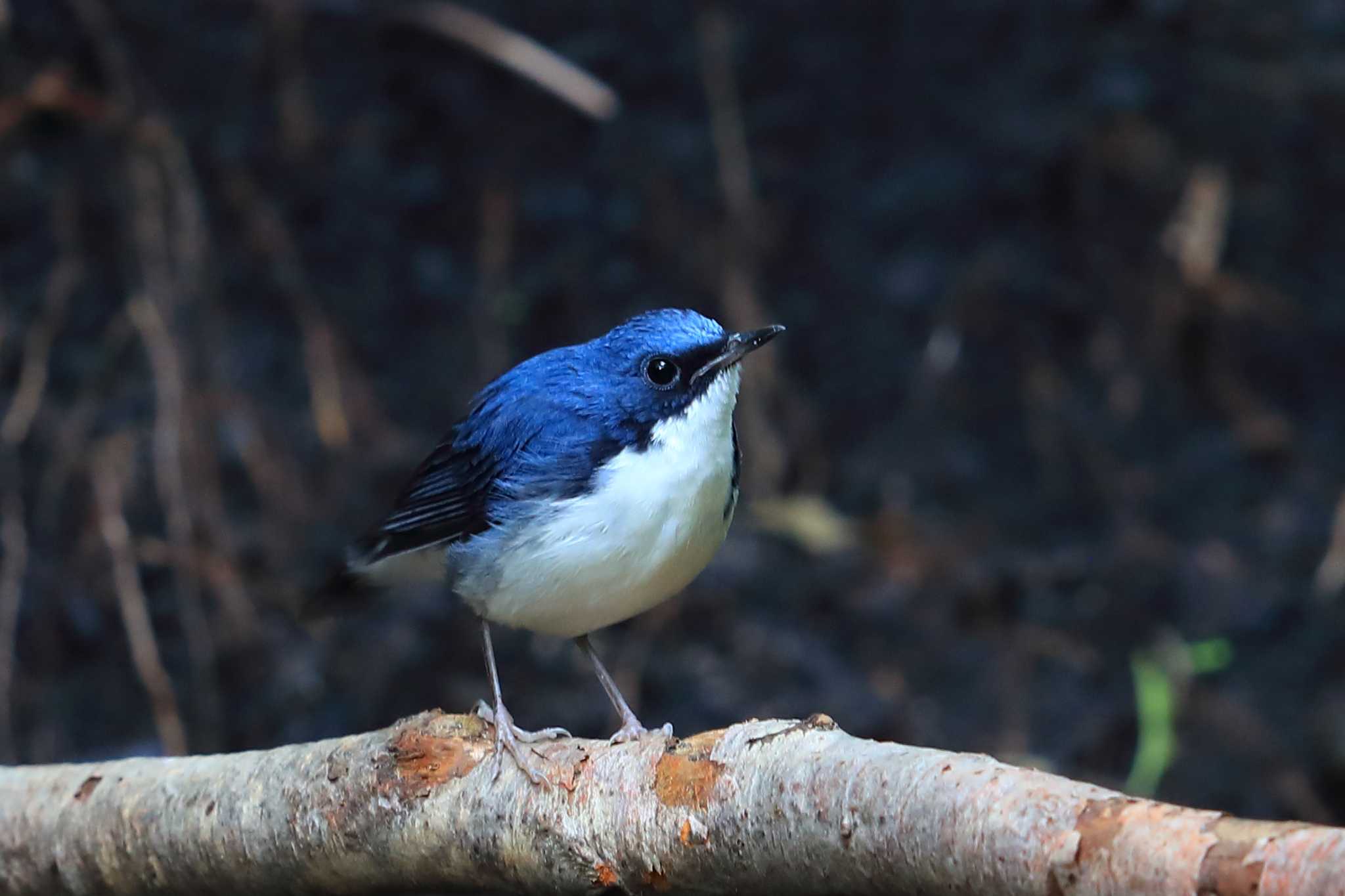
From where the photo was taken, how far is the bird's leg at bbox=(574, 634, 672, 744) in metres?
2.70

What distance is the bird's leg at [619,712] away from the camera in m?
2.70

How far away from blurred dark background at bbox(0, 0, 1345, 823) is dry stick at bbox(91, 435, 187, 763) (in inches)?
0.8

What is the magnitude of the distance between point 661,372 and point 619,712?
77 cm

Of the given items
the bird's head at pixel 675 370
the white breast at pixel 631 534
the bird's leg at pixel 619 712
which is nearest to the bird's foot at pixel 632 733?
the bird's leg at pixel 619 712

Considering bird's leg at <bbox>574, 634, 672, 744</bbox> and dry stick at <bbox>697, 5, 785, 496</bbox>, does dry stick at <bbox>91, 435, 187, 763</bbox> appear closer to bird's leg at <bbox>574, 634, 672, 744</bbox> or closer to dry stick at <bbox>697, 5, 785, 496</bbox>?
bird's leg at <bbox>574, 634, 672, 744</bbox>

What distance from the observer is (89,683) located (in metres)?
5.24

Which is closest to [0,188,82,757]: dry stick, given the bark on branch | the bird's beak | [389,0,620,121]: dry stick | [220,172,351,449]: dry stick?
[220,172,351,449]: dry stick

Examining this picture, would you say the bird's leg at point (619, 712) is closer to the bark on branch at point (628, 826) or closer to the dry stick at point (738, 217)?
the bark on branch at point (628, 826)

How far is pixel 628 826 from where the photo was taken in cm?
243

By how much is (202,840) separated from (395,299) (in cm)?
312

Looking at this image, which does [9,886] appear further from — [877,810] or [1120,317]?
[1120,317]

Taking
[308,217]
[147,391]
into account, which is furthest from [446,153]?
[147,391]

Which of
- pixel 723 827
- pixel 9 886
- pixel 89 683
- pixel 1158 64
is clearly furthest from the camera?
pixel 1158 64

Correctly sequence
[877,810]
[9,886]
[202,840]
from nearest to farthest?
1. [877,810]
2. [202,840]
3. [9,886]
